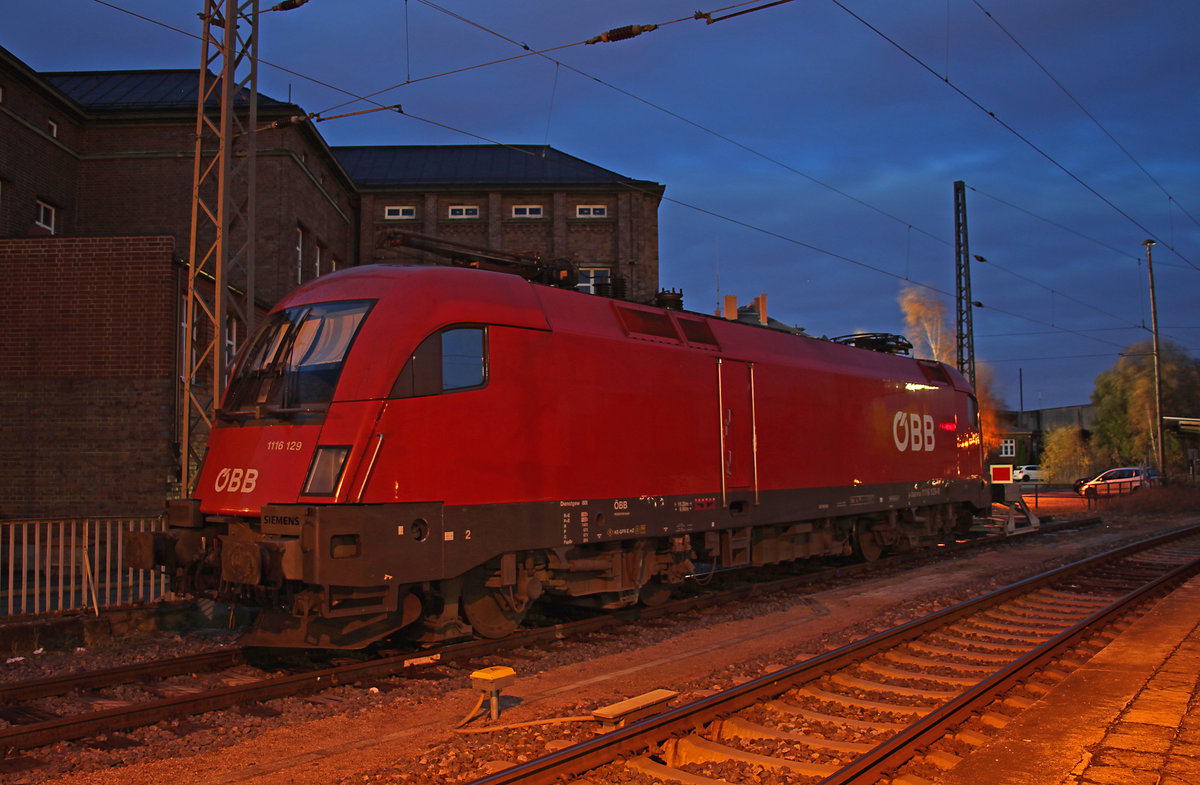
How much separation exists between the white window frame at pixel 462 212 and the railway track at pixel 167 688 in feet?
93.5

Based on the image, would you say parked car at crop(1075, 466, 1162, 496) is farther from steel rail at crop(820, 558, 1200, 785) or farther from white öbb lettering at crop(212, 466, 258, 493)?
white öbb lettering at crop(212, 466, 258, 493)

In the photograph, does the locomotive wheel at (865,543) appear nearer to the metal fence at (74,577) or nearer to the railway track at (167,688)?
the railway track at (167,688)

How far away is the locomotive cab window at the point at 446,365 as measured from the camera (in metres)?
7.82

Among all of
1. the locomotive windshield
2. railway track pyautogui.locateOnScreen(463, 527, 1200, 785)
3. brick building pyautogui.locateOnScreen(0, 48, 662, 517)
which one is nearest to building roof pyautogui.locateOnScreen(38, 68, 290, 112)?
brick building pyautogui.locateOnScreen(0, 48, 662, 517)

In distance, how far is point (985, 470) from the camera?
19.7m

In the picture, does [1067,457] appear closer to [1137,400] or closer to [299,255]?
[1137,400]

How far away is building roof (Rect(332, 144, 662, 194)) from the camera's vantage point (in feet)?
118

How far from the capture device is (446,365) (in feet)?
26.6

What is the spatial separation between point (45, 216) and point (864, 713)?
25.7m

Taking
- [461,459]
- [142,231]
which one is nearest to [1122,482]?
[142,231]

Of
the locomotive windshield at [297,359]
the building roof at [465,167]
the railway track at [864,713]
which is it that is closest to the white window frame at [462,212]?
the building roof at [465,167]

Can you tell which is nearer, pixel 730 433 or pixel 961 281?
pixel 730 433

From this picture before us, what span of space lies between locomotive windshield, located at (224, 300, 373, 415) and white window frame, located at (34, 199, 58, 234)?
1925cm

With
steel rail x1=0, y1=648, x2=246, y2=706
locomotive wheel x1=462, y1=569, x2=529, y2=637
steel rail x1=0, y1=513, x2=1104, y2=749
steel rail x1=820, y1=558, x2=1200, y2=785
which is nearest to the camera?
steel rail x1=820, y1=558, x2=1200, y2=785
